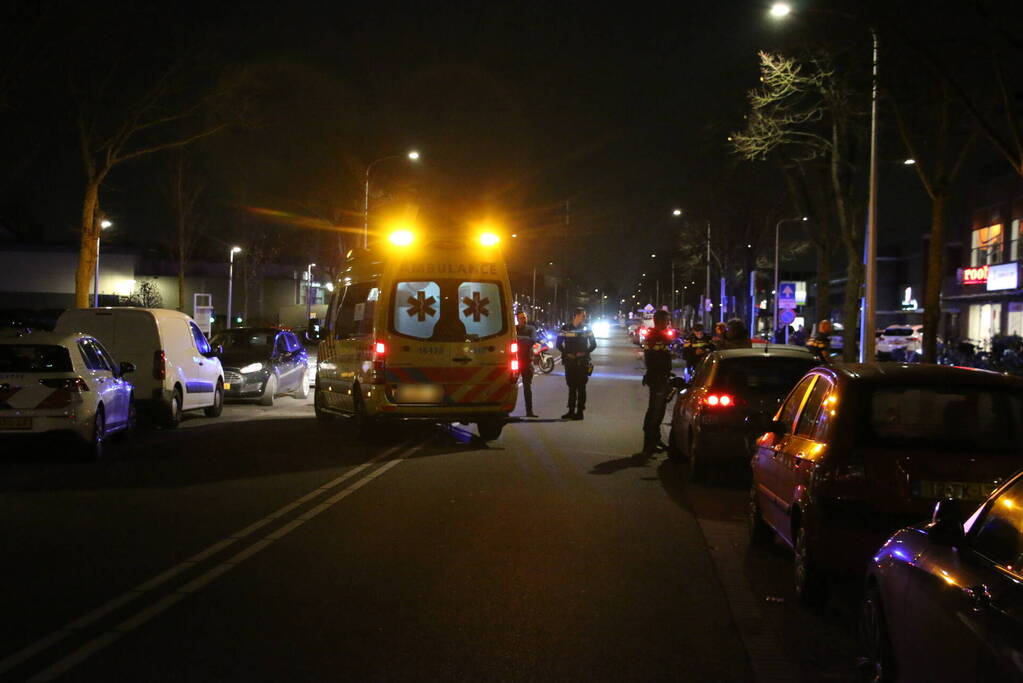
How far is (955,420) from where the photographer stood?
6.94 m

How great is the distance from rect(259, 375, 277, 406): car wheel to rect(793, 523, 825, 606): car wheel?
1720 centimetres

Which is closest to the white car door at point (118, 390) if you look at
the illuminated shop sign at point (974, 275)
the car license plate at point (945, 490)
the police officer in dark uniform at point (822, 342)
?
the police officer in dark uniform at point (822, 342)

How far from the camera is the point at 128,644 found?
589 centimetres

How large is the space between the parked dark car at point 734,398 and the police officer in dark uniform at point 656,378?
2.62 m

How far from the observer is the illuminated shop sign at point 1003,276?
1709 inches

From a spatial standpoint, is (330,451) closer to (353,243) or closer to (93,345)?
(93,345)

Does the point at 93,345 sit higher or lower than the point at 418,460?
higher

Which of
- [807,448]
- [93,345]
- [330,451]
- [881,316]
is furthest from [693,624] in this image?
[881,316]

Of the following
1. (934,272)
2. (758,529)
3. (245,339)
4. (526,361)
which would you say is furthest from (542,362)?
(758,529)

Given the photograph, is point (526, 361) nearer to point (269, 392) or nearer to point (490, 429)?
point (490, 429)

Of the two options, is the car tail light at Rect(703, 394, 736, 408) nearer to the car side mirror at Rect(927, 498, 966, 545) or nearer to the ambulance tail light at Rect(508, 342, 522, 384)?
the ambulance tail light at Rect(508, 342, 522, 384)

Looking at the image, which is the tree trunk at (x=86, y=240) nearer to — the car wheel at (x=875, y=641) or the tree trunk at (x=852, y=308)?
the tree trunk at (x=852, y=308)

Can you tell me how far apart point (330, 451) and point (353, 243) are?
136ft

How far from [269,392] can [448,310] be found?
8.56 meters
